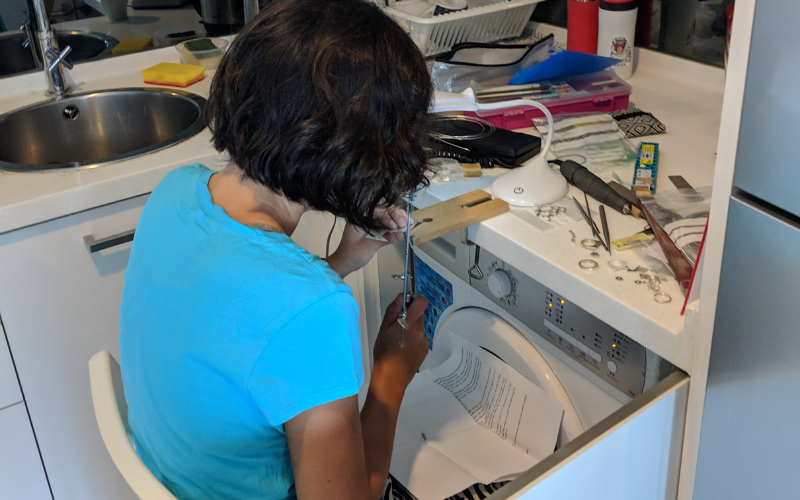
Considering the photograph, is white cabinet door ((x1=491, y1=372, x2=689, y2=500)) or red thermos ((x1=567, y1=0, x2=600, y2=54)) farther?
red thermos ((x1=567, y1=0, x2=600, y2=54))

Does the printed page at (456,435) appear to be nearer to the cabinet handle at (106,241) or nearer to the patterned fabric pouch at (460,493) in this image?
the patterned fabric pouch at (460,493)

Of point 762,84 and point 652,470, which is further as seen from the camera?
point 652,470

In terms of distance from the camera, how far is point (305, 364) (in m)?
0.67

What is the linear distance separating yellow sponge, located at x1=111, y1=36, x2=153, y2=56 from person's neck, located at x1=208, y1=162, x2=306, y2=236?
1143mm

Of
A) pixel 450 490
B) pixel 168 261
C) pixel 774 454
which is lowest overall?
pixel 450 490

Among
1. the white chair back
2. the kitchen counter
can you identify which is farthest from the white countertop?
the white chair back

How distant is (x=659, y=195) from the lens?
37.3 inches

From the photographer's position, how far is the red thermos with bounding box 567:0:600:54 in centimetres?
153

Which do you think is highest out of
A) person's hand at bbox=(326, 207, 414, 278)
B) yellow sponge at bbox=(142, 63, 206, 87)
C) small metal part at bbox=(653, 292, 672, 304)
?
yellow sponge at bbox=(142, 63, 206, 87)

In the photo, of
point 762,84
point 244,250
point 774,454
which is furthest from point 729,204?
point 244,250

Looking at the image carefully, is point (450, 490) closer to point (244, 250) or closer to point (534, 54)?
point (244, 250)

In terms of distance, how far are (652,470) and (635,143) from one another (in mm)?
606

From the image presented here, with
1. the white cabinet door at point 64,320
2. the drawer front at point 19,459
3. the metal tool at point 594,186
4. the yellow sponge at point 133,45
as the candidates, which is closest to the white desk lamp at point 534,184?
the metal tool at point 594,186

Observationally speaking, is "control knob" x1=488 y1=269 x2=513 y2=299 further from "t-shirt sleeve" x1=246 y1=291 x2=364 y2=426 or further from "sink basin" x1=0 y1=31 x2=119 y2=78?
"sink basin" x1=0 y1=31 x2=119 y2=78
